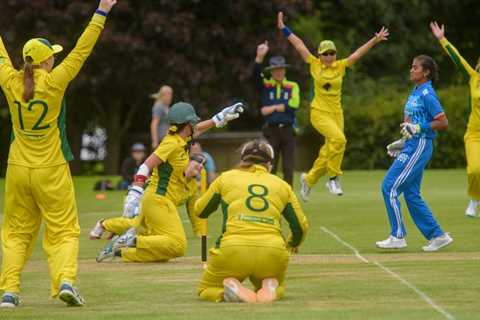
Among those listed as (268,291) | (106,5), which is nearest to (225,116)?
(106,5)

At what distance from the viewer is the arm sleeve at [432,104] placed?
1417cm

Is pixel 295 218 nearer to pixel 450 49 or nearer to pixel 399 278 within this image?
pixel 399 278

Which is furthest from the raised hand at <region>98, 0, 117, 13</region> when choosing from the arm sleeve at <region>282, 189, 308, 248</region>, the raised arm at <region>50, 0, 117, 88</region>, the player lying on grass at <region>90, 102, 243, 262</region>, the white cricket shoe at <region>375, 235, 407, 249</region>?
the white cricket shoe at <region>375, 235, 407, 249</region>

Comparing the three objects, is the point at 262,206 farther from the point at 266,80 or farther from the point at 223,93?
the point at 223,93

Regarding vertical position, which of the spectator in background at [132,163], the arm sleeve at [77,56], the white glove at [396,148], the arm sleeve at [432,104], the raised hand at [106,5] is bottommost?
the spectator in background at [132,163]

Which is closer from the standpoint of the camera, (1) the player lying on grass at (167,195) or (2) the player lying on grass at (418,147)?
(1) the player lying on grass at (167,195)

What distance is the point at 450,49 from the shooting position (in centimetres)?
A: 1596

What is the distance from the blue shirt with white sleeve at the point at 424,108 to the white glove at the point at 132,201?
3286 mm

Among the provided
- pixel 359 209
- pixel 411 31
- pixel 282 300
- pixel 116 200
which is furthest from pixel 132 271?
pixel 411 31

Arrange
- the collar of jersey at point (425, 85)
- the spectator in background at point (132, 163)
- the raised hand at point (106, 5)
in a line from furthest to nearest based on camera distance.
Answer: the spectator in background at point (132, 163), the collar of jersey at point (425, 85), the raised hand at point (106, 5)

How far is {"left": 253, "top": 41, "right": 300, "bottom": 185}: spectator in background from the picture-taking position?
21.6 metres

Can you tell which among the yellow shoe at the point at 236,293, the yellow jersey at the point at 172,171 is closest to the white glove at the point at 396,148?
the yellow jersey at the point at 172,171

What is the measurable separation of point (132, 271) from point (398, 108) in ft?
83.5

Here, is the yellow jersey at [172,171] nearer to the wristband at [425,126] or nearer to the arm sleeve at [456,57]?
the wristband at [425,126]
